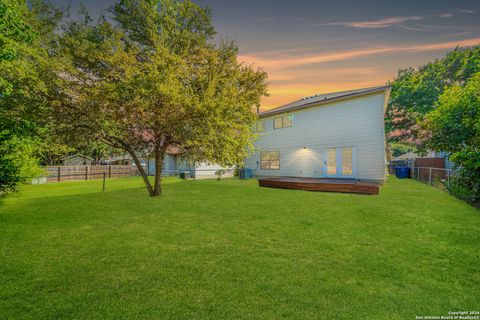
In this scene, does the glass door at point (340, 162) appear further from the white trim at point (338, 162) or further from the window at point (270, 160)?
the window at point (270, 160)

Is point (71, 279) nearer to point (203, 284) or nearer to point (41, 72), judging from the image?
point (203, 284)

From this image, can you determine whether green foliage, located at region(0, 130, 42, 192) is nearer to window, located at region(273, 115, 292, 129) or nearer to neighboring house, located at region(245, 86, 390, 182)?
neighboring house, located at region(245, 86, 390, 182)

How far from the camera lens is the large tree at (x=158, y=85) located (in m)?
8.04

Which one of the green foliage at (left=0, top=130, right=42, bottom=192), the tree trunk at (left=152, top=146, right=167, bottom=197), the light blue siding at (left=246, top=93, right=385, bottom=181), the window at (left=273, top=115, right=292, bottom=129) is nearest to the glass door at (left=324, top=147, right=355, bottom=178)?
the light blue siding at (left=246, top=93, right=385, bottom=181)

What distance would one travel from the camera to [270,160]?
1931 centimetres

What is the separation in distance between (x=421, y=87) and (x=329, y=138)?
18.0 m

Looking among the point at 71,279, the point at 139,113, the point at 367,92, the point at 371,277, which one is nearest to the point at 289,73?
the point at 367,92

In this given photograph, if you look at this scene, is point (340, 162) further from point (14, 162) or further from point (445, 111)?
point (14, 162)

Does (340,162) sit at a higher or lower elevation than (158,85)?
lower

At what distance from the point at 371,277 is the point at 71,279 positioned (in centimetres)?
417

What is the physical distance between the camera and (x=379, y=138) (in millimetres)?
13523

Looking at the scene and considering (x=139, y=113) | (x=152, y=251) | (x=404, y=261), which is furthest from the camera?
(x=139, y=113)

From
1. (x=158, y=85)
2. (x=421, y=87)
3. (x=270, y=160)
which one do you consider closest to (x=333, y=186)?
(x=270, y=160)

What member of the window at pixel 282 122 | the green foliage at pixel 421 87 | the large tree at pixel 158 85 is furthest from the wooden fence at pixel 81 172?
the green foliage at pixel 421 87
